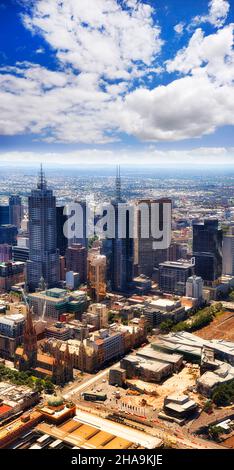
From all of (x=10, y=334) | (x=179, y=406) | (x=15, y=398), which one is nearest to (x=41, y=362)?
(x=10, y=334)

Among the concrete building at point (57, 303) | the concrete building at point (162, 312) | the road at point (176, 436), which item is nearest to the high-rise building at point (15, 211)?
the concrete building at point (57, 303)

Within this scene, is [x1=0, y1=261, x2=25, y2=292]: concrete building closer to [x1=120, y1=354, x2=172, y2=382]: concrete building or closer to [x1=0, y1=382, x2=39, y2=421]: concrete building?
[x1=120, y1=354, x2=172, y2=382]: concrete building

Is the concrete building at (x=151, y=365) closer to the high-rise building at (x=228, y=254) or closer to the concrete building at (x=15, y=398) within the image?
the concrete building at (x=15, y=398)

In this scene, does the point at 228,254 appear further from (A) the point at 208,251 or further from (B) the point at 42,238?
(B) the point at 42,238

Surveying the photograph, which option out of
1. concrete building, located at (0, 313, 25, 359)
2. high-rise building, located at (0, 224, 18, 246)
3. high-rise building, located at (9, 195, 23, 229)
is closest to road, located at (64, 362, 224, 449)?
concrete building, located at (0, 313, 25, 359)

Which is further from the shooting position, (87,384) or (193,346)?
(193,346)
